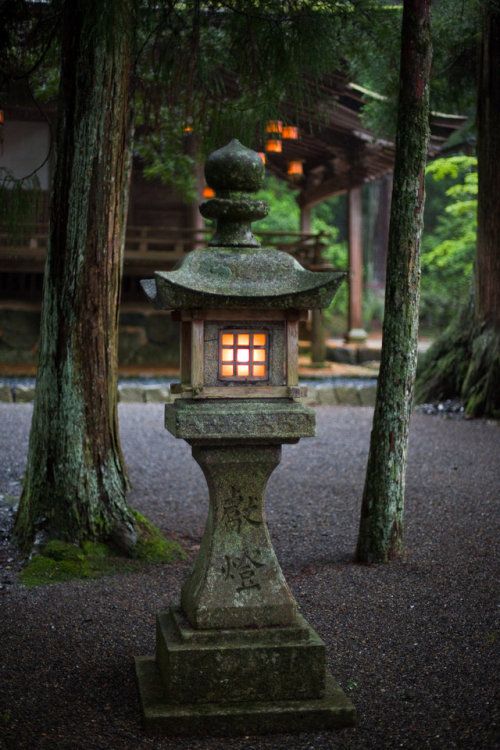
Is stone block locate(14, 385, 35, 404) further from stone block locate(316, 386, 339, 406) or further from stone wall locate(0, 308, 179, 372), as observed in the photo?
stone block locate(316, 386, 339, 406)

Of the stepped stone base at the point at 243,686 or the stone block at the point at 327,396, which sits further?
the stone block at the point at 327,396

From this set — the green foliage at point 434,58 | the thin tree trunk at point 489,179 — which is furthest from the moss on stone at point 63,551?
the thin tree trunk at point 489,179

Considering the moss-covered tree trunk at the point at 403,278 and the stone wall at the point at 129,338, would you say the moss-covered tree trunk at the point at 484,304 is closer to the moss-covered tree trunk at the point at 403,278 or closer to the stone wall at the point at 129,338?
the moss-covered tree trunk at the point at 403,278

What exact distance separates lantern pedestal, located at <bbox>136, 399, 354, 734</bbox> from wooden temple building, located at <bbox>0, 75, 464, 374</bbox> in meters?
10.5

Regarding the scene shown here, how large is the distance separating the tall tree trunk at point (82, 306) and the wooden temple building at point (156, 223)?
28.5ft

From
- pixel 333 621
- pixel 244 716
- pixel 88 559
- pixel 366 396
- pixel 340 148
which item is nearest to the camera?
pixel 244 716

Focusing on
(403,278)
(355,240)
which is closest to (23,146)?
(355,240)

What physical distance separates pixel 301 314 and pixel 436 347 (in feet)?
28.3

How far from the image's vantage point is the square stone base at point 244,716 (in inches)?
140

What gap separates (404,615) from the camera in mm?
4809

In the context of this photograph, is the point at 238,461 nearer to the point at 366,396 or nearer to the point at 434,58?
the point at 434,58

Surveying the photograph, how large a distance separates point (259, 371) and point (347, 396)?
934cm

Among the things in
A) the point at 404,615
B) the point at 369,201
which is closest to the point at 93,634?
the point at 404,615

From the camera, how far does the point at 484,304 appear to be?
1120 cm
